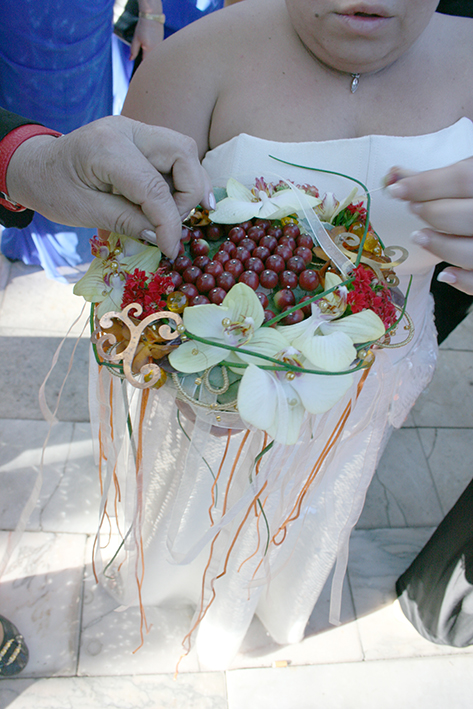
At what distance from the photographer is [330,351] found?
547 millimetres

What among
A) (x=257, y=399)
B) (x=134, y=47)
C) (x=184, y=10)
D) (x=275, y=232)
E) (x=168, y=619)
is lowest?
(x=168, y=619)

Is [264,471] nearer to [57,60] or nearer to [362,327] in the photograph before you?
[362,327]

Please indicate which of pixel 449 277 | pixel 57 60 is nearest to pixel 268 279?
pixel 449 277

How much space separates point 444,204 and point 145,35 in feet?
4.55

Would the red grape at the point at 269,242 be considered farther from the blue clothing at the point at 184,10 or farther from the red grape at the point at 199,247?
the blue clothing at the point at 184,10

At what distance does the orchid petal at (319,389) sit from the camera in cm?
54

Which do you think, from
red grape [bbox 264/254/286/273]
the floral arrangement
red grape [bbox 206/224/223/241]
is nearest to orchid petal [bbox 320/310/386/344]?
the floral arrangement

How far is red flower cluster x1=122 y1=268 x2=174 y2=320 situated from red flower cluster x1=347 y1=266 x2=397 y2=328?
0.68 ft

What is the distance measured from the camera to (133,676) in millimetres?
1180

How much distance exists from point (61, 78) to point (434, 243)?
4.34ft

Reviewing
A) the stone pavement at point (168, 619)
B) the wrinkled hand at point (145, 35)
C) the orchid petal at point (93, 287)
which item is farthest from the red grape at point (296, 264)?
the wrinkled hand at point (145, 35)

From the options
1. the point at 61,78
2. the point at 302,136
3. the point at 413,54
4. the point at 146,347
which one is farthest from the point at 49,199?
the point at 61,78

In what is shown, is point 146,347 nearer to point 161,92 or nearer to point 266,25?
point 161,92

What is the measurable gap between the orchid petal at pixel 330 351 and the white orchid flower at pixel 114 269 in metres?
0.21
